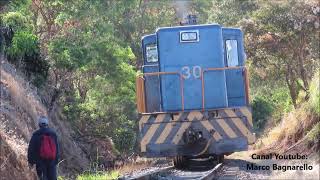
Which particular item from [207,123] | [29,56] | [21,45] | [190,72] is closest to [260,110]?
[29,56]

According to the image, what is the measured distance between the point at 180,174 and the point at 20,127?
12.1 ft

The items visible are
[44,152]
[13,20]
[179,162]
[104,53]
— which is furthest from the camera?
[104,53]

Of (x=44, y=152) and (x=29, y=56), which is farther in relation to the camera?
(x=29, y=56)

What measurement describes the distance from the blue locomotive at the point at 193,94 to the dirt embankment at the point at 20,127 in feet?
8.47

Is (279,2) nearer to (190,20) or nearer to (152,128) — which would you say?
(190,20)

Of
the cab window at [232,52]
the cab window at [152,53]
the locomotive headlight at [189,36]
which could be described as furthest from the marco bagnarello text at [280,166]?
the cab window at [152,53]

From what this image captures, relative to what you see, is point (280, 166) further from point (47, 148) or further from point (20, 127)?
point (20, 127)

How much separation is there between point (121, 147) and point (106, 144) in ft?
5.09

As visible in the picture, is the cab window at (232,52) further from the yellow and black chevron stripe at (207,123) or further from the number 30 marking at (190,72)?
the yellow and black chevron stripe at (207,123)

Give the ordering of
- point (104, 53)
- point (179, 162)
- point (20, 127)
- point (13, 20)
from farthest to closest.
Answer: point (104, 53), point (13, 20), point (179, 162), point (20, 127)

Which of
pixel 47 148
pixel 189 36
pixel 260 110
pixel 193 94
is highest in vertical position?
pixel 189 36

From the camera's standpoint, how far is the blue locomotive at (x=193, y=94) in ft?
37.1

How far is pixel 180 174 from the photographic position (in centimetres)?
1090

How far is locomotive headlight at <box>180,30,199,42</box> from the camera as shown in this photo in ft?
38.7
